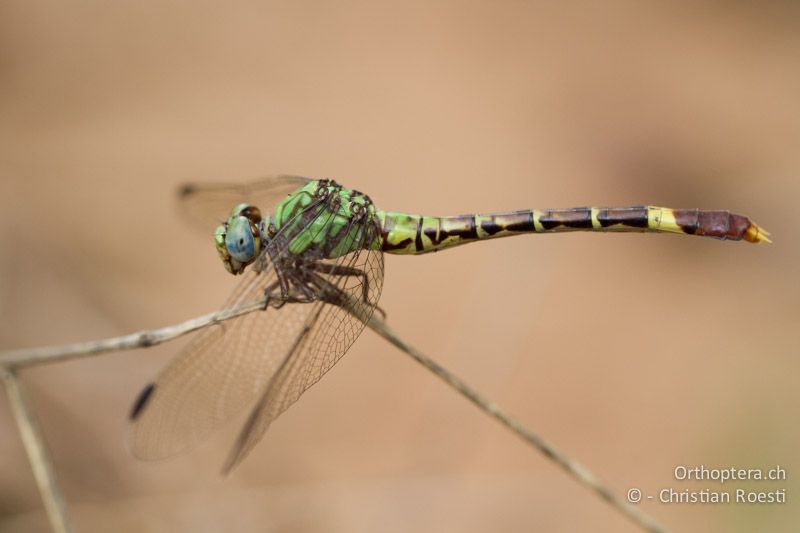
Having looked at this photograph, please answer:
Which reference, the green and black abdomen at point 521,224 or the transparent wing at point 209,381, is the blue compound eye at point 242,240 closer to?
the transparent wing at point 209,381

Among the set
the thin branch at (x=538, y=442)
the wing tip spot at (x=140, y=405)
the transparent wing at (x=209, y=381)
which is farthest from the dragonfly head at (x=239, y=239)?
the thin branch at (x=538, y=442)

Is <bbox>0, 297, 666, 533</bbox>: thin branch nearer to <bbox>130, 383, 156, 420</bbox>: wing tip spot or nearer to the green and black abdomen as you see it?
<bbox>130, 383, 156, 420</bbox>: wing tip spot

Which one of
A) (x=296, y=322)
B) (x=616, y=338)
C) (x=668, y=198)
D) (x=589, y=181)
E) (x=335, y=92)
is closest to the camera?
(x=296, y=322)

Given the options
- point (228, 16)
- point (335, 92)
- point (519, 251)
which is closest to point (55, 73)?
point (228, 16)

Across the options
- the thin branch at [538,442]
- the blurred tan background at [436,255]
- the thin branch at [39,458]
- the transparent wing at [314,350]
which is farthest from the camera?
the blurred tan background at [436,255]

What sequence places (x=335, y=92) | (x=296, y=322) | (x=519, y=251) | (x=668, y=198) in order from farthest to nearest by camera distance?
(x=335, y=92), (x=668, y=198), (x=519, y=251), (x=296, y=322)

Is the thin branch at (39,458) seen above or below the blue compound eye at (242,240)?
below

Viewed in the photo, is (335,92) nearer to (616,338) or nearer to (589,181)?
(589,181)

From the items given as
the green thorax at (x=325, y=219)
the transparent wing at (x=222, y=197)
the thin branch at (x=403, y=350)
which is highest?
the transparent wing at (x=222, y=197)
